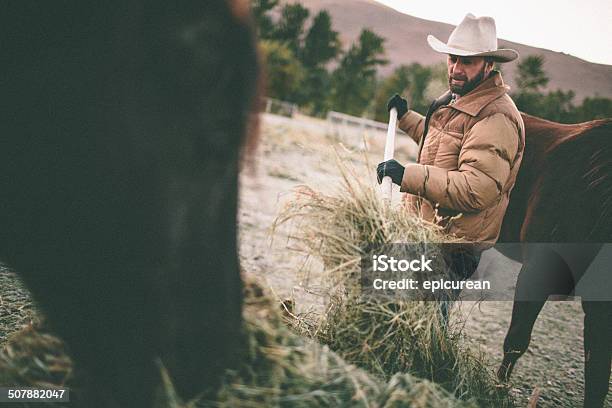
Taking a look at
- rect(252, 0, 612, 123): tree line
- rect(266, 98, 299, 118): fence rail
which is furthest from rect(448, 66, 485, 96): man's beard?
rect(266, 98, 299, 118): fence rail

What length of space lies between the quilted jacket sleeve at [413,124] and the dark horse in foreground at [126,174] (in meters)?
1.70

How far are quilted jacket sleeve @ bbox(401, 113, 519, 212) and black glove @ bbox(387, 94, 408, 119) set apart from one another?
642 mm

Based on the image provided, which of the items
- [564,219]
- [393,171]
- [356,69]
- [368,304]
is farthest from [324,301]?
[356,69]

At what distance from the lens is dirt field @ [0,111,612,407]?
Result: 1629mm

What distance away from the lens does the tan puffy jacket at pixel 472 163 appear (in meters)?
1.69

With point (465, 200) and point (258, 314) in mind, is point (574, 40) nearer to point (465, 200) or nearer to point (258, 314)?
point (465, 200)

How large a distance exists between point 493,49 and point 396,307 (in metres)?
1.33

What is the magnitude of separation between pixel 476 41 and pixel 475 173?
653 millimetres

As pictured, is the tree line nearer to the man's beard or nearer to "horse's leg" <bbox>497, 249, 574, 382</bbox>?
the man's beard

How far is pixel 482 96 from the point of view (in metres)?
1.79

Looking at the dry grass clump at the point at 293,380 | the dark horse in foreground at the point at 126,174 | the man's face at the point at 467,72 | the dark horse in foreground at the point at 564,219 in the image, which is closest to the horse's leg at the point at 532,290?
the dark horse in foreground at the point at 564,219

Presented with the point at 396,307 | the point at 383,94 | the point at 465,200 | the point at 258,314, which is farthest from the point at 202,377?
the point at 383,94

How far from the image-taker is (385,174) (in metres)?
1.73

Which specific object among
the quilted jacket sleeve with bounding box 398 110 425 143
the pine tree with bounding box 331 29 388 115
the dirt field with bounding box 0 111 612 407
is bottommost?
the dirt field with bounding box 0 111 612 407
